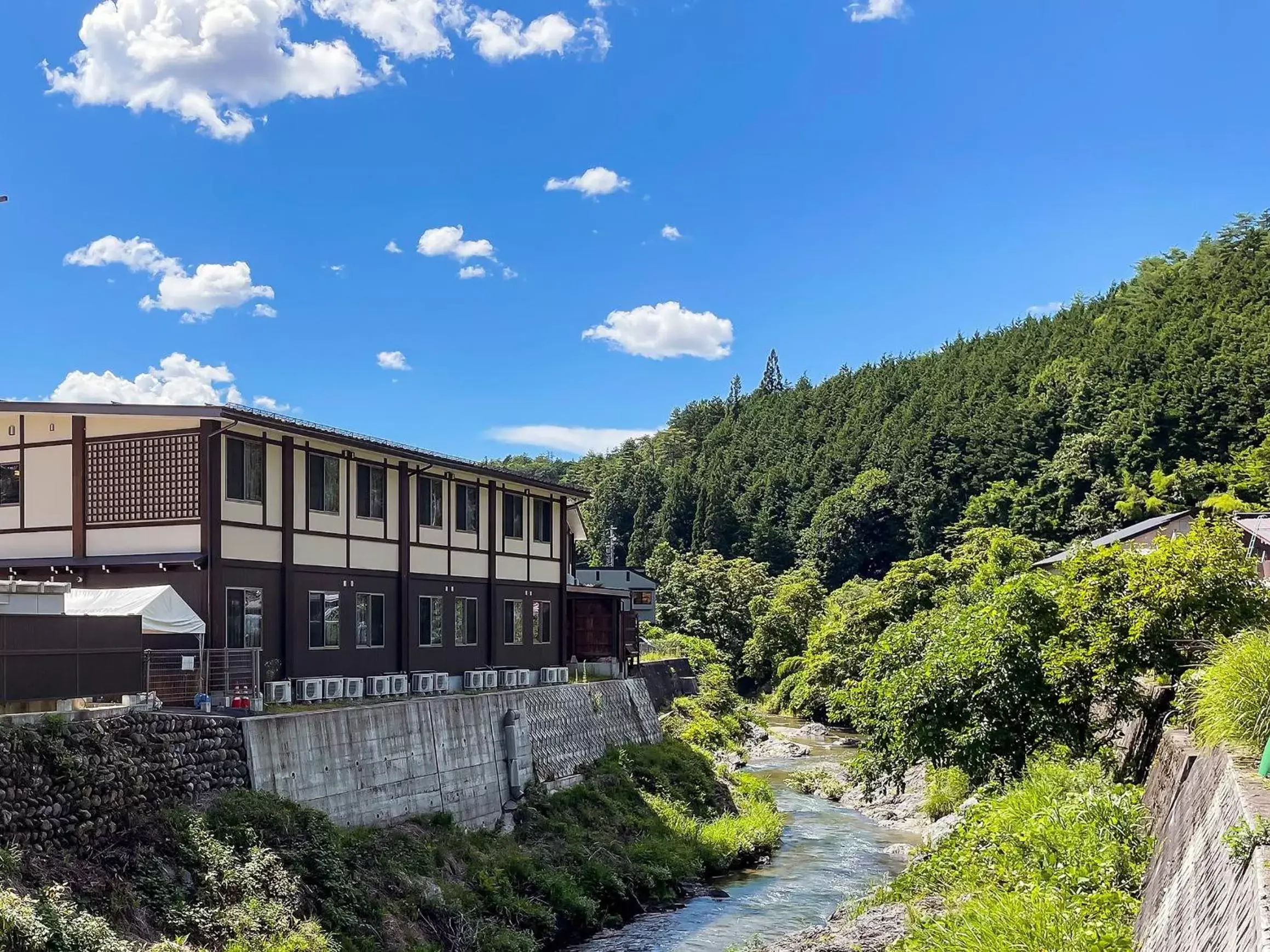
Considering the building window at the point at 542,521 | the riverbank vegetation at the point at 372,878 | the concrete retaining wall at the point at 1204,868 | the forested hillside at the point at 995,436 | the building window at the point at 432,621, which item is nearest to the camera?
the concrete retaining wall at the point at 1204,868

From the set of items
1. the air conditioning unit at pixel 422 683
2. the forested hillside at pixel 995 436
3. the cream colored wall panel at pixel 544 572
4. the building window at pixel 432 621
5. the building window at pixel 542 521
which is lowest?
the air conditioning unit at pixel 422 683

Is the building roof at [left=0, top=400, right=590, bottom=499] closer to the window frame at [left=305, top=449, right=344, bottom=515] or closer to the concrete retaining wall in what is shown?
the window frame at [left=305, top=449, right=344, bottom=515]

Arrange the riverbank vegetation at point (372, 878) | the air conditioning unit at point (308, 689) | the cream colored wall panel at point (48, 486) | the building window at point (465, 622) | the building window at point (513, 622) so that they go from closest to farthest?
the riverbank vegetation at point (372, 878)
the cream colored wall panel at point (48, 486)
the air conditioning unit at point (308, 689)
the building window at point (465, 622)
the building window at point (513, 622)

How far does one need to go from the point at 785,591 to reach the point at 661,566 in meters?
21.9

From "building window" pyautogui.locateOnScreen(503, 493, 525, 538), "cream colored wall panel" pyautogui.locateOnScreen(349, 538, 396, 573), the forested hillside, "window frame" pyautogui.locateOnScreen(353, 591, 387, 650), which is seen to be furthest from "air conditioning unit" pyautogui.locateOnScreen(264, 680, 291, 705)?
the forested hillside

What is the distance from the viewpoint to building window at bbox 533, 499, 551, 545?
103 ft

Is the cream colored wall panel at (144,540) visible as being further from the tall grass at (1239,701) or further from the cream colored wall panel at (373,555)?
the tall grass at (1239,701)

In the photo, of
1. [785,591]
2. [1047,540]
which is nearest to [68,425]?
[785,591]

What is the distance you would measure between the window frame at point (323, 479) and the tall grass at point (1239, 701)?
55.9ft

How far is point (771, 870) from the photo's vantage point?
24141 mm

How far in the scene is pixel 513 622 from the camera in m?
29.9

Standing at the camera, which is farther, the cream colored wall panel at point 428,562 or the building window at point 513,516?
the building window at point 513,516

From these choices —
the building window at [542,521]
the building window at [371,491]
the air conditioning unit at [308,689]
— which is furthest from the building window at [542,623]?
the air conditioning unit at [308,689]

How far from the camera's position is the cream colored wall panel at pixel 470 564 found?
89.8 ft
